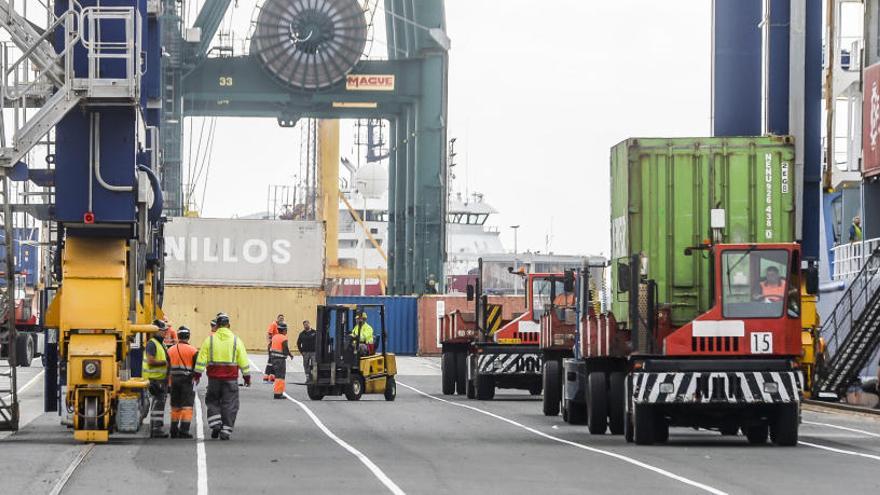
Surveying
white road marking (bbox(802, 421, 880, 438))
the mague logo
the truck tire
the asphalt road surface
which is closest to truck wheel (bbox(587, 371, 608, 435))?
the asphalt road surface

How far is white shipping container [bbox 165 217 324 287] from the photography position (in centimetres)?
7331

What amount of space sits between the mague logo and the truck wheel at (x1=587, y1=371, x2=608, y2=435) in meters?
22.7

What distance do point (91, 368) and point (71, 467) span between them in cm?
406

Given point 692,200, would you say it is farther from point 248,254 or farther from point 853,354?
point 248,254

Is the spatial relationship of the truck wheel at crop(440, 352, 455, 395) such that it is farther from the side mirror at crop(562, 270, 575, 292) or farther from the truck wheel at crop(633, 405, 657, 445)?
the truck wheel at crop(633, 405, 657, 445)

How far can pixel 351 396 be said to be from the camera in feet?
118

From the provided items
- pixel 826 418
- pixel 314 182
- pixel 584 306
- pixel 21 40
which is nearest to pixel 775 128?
pixel 826 418

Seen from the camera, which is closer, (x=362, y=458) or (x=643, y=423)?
(x=362, y=458)

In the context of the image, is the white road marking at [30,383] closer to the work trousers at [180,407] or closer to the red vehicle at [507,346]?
the red vehicle at [507,346]

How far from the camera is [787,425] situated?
22.9m

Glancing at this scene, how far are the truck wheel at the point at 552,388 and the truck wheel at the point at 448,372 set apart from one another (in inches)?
347

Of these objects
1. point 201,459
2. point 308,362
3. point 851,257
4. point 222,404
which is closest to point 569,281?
point 222,404

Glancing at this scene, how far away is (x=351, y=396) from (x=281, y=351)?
2.01 metres

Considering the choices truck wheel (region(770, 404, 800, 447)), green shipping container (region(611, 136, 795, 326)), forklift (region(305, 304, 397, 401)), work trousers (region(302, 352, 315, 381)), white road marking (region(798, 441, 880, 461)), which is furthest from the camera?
work trousers (region(302, 352, 315, 381))
